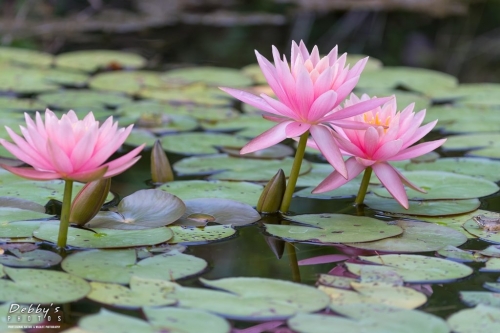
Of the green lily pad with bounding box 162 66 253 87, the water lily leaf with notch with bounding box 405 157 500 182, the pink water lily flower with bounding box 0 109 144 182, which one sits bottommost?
the pink water lily flower with bounding box 0 109 144 182

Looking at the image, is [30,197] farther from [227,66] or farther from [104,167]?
[227,66]

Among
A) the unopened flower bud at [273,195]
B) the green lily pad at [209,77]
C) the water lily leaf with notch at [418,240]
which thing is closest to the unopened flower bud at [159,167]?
the unopened flower bud at [273,195]

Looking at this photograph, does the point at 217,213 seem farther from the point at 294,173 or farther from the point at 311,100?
the point at 311,100

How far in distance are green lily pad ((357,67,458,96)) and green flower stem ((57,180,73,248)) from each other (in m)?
2.28

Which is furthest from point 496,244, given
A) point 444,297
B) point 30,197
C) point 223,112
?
point 223,112

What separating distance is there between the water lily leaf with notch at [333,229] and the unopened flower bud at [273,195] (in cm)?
6

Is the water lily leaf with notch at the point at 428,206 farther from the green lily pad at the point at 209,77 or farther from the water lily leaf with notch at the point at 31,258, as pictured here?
the green lily pad at the point at 209,77

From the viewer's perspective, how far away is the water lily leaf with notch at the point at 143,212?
1.73m

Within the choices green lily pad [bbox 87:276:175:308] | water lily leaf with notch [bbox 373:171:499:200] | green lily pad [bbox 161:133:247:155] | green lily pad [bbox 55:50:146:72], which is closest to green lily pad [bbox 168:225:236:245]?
green lily pad [bbox 87:276:175:308]

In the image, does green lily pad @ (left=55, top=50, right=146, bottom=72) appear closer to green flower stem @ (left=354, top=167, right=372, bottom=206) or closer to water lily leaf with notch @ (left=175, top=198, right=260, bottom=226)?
water lily leaf with notch @ (left=175, top=198, right=260, bottom=226)

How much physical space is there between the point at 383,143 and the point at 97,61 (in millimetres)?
2539

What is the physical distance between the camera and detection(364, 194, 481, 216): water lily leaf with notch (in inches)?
75.2

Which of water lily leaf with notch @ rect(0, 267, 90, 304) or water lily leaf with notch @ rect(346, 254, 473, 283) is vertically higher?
water lily leaf with notch @ rect(346, 254, 473, 283)

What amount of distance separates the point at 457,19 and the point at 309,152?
465cm
